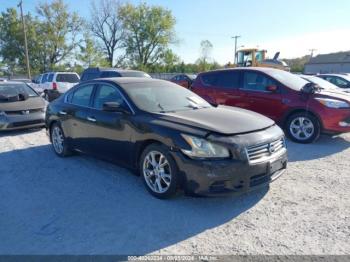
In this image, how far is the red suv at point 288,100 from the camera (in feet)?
20.9

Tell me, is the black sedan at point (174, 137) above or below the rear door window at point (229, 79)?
below

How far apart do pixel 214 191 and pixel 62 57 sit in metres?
51.8

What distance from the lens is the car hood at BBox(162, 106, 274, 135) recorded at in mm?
3590

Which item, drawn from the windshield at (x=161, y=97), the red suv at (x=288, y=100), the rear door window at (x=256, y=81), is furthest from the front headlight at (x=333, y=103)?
the windshield at (x=161, y=97)

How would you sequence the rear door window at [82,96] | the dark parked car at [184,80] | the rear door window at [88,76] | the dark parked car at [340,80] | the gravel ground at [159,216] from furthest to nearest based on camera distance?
the dark parked car at [184,80], the rear door window at [88,76], the dark parked car at [340,80], the rear door window at [82,96], the gravel ground at [159,216]

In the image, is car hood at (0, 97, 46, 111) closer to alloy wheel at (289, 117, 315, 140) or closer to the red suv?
the red suv

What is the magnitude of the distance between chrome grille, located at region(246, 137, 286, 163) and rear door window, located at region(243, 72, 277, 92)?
3597 millimetres

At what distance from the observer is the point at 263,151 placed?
362 cm

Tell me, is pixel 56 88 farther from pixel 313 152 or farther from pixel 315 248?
pixel 315 248

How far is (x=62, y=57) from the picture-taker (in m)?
49.7

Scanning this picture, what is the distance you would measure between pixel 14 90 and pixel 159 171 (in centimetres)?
677

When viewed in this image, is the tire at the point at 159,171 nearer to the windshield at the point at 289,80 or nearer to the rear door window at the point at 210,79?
the windshield at the point at 289,80

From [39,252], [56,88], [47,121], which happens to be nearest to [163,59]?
[56,88]

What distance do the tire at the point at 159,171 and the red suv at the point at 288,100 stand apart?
2.30 metres
